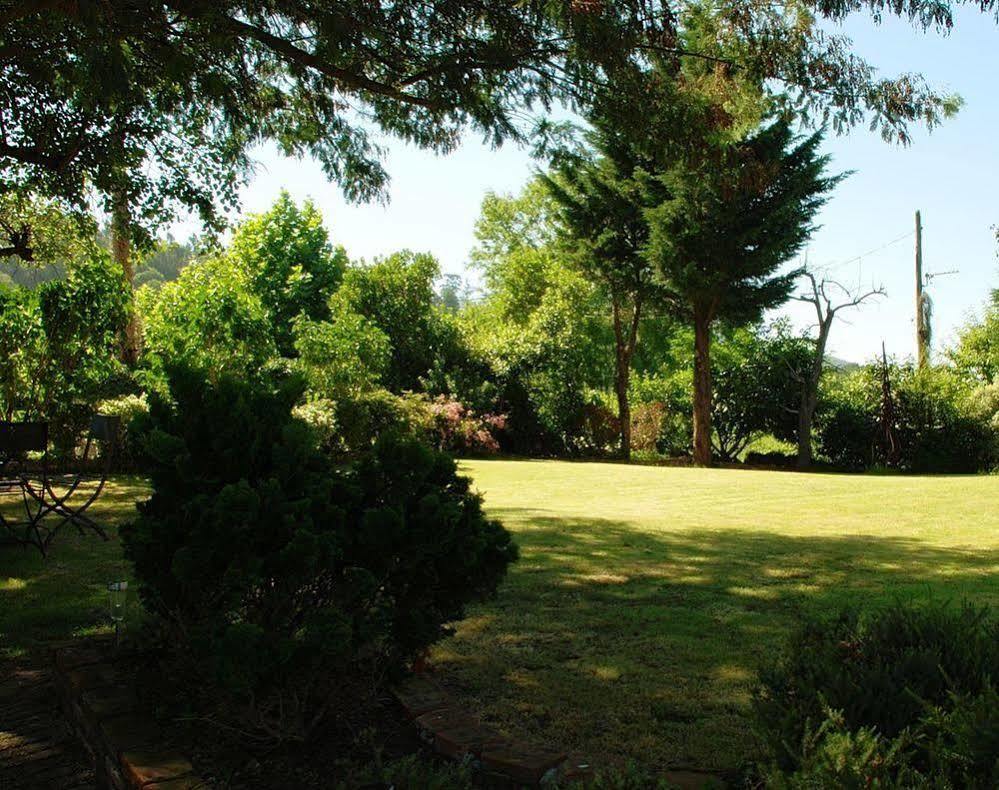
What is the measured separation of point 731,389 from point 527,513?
13603 mm

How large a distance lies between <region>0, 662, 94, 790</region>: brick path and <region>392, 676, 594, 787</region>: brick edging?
1.12 metres

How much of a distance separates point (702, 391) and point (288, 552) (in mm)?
18416

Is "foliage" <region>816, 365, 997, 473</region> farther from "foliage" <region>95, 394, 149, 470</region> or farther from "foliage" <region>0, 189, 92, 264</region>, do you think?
"foliage" <region>0, 189, 92, 264</region>

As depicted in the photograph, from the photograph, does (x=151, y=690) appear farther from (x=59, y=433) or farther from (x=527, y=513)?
(x=59, y=433)

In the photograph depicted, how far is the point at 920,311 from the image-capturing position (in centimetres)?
2656

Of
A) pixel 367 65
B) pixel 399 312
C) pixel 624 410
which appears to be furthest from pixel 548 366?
pixel 367 65

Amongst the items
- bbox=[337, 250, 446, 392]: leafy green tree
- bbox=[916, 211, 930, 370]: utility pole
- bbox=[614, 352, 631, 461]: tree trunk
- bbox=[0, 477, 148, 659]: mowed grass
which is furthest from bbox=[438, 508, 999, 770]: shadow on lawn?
bbox=[916, 211, 930, 370]: utility pole

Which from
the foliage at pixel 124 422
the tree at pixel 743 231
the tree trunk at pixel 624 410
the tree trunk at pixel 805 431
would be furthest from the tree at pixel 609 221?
the foliage at pixel 124 422

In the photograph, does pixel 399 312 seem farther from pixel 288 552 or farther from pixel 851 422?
pixel 288 552

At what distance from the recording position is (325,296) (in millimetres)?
24484

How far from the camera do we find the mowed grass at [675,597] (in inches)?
115

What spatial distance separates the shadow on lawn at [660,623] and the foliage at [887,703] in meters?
0.40

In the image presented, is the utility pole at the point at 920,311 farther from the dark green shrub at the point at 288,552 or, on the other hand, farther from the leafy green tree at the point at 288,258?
the dark green shrub at the point at 288,552

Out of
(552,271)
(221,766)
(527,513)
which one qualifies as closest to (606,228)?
(552,271)
